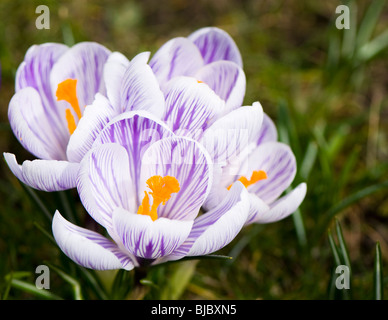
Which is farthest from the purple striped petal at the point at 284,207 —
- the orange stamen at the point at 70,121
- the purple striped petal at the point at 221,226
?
the orange stamen at the point at 70,121

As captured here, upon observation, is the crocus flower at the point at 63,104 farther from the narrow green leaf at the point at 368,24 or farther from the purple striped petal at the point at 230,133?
the narrow green leaf at the point at 368,24

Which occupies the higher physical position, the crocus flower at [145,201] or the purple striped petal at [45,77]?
the purple striped petal at [45,77]

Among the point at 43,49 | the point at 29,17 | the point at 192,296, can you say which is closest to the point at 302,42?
the point at 29,17

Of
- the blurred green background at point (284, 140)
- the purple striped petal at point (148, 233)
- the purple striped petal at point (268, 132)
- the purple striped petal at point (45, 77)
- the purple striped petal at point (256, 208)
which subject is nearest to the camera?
the purple striped petal at point (148, 233)

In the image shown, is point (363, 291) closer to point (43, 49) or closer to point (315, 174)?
point (315, 174)

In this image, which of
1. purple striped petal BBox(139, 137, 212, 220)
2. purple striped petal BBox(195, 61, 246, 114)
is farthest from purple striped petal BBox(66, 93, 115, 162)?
purple striped petal BBox(195, 61, 246, 114)

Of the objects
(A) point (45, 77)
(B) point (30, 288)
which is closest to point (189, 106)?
(A) point (45, 77)

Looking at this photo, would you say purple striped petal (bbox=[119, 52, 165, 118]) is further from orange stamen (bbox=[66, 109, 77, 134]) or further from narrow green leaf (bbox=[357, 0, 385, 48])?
narrow green leaf (bbox=[357, 0, 385, 48])

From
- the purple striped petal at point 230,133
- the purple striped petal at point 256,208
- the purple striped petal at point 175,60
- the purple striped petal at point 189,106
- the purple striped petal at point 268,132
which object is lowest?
the purple striped petal at point 256,208
